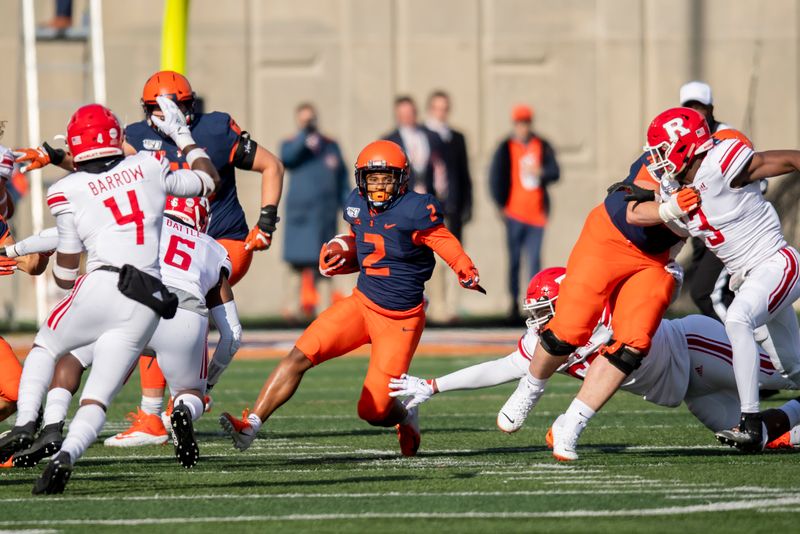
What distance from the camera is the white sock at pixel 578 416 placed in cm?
731

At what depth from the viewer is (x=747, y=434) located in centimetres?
727

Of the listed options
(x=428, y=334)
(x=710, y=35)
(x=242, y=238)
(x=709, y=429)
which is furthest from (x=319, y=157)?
(x=709, y=429)

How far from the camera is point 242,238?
8.98 meters

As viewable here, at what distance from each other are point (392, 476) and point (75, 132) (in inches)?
73.5

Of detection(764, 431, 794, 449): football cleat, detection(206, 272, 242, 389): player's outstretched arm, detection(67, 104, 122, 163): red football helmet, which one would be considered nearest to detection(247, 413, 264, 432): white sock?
detection(206, 272, 242, 389): player's outstretched arm

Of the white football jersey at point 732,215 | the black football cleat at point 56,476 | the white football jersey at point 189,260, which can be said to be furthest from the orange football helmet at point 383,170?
the black football cleat at point 56,476

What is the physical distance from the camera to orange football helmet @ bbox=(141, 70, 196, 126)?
8453mm

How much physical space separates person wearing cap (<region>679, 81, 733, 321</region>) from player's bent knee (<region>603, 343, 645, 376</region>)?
197 centimetres

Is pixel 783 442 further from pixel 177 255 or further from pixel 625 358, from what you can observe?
pixel 177 255

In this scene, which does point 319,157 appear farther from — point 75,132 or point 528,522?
point 528,522

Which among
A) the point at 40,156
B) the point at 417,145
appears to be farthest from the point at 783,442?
the point at 417,145

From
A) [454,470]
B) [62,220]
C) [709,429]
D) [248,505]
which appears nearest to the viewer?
[248,505]

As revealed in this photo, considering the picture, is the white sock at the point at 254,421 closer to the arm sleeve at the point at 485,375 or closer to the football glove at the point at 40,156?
the arm sleeve at the point at 485,375

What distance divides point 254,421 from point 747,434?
2.17 metres
